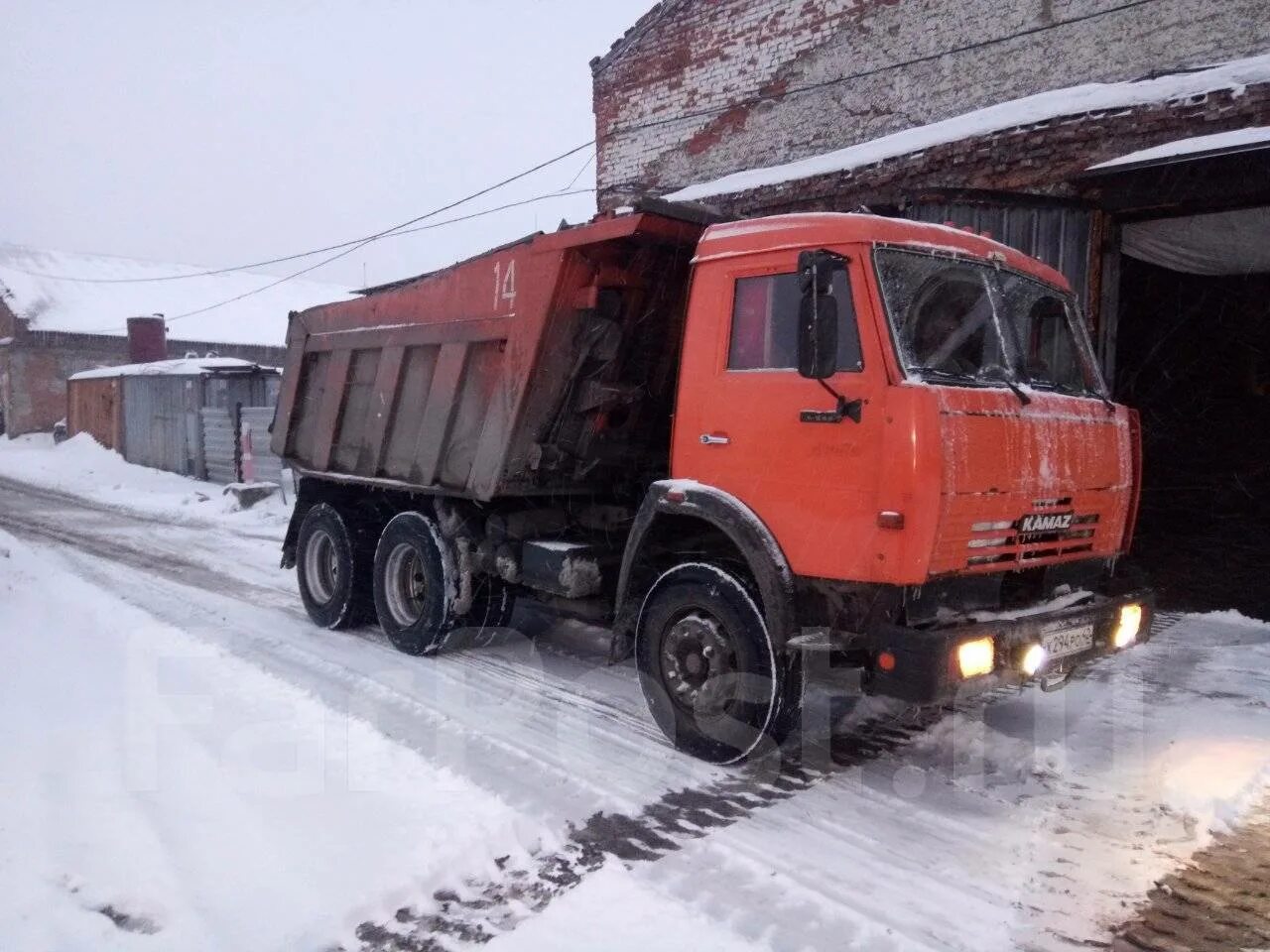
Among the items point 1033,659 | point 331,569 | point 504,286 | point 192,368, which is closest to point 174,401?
point 192,368

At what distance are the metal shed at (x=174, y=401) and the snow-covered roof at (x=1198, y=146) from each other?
1597cm

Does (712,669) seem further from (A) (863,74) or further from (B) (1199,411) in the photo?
(A) (863,74)

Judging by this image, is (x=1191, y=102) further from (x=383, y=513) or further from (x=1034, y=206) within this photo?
(x=383, y=513)

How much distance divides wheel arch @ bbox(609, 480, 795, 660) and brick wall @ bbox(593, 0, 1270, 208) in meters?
5.82

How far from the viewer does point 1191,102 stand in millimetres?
7207

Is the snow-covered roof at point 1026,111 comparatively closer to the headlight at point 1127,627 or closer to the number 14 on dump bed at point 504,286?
the number 14 on dump bed at point 504,286

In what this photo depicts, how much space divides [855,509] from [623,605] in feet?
5.37

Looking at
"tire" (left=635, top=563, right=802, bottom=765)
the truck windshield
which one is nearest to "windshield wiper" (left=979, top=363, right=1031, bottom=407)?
the truck windshield

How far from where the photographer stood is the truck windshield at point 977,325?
4047 millimetres

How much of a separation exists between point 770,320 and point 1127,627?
2.44 meters

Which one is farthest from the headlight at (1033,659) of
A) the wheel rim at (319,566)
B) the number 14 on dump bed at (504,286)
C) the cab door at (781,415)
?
the wheel rim at (319,566)

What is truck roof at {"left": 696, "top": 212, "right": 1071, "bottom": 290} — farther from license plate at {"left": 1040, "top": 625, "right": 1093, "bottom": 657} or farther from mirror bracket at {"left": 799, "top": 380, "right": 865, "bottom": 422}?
license plate at {"left": 1040, "top": 625, "right": 1093, "bottom": 657}

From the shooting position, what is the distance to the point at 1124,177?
7.46m

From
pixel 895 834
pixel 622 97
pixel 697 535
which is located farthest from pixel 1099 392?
pixel 622 97
